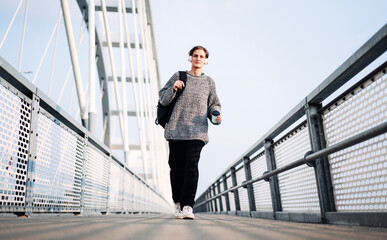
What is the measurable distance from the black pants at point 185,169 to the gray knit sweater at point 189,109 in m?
0.10

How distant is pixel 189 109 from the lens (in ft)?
11.0

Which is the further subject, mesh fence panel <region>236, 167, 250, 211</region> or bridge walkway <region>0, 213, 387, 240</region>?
mesh fence panel <region>236, 167, 250, 211</region>

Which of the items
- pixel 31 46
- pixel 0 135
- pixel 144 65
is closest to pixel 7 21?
pixel 31 46

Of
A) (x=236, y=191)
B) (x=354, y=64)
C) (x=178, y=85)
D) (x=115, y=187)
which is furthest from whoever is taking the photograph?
(x=236, y=191)

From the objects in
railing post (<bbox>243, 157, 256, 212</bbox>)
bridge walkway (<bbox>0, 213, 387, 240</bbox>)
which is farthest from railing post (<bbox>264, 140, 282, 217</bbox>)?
bridge walkway (<bbox>0, 213, 387, 240</bbox>)

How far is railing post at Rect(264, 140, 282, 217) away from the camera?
337cm

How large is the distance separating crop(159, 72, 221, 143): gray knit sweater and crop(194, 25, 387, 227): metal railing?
0.68m

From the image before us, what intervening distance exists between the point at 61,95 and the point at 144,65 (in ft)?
30.2

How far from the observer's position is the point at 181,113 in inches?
133

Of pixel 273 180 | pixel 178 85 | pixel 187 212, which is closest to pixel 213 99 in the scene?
pixel 178 85

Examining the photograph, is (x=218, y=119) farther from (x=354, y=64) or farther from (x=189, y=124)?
(x=354, y=64)

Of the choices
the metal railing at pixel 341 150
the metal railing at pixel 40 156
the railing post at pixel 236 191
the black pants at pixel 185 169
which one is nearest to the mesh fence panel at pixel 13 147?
the metal railing at pixel 40 156

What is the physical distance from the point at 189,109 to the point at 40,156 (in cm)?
140

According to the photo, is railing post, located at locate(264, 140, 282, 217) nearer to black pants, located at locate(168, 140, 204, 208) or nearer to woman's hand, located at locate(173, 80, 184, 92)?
black pants, located at locate(168, 140, 204, 208)
